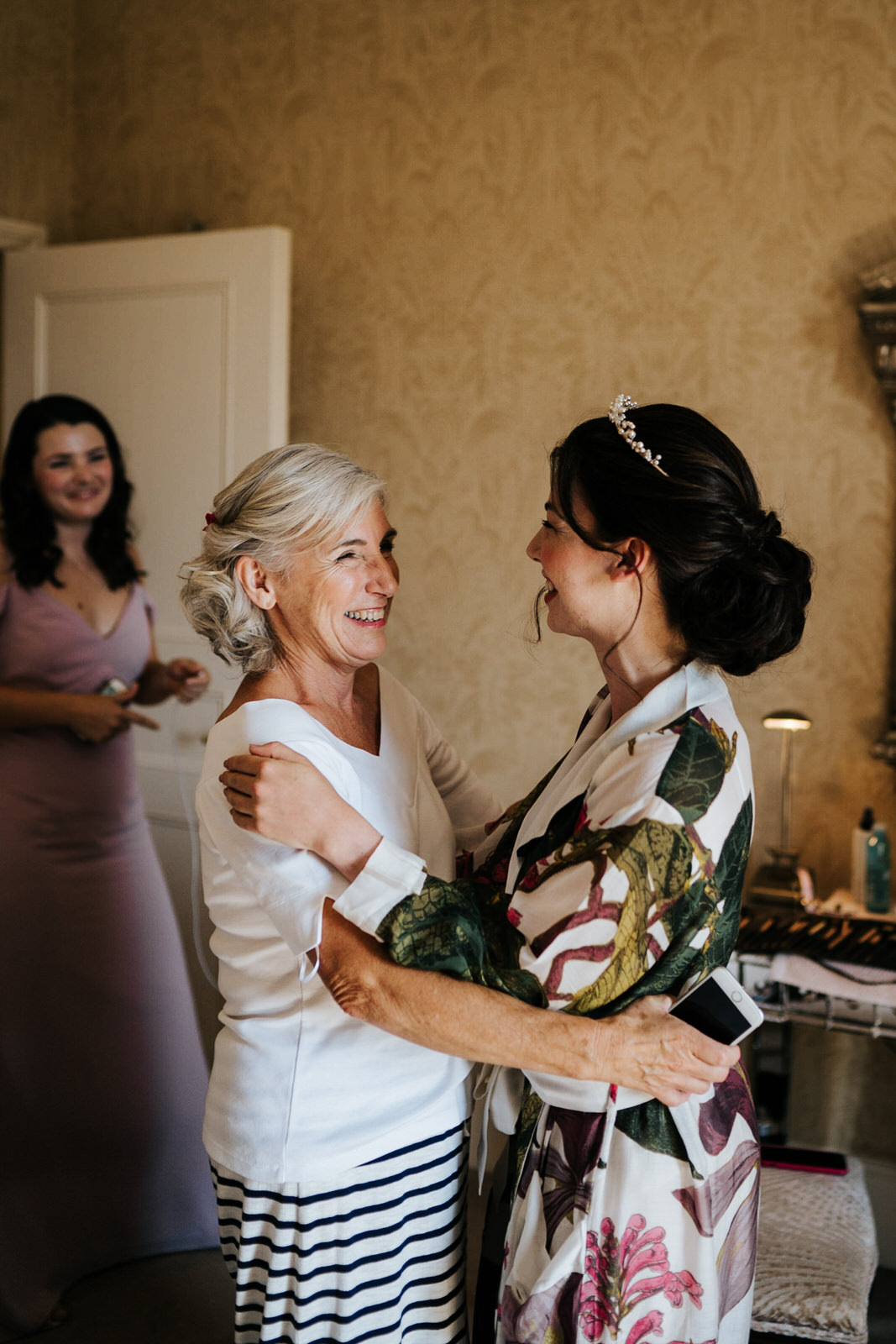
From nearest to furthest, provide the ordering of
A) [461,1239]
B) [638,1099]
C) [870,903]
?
[638,1099], [461,1239], [870,903]

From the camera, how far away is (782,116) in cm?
260

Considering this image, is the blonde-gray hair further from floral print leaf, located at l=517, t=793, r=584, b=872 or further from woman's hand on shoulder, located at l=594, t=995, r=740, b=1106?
woman's hand on shoulder, located at l=594, t=995, r=740, b=1106

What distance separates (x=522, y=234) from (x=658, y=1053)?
88.8 inches

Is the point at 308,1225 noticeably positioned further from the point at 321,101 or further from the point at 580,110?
the point at 321,101

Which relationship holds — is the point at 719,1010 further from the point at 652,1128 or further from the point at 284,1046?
the point at 284,1046

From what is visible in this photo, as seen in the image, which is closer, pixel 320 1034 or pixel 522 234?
pixel 320 1034

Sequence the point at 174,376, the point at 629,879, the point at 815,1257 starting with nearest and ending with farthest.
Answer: the point at 629,879, the point at 815,1257, the point at 174,376

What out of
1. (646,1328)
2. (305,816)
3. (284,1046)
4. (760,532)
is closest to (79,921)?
(284,1046)

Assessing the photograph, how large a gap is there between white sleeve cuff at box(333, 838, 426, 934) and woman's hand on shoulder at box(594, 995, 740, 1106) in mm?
262

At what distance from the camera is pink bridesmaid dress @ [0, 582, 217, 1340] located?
2.42m

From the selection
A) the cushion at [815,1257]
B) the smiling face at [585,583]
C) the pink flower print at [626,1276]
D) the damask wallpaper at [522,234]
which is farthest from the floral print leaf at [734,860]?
the damask wallpaper at [522,234]

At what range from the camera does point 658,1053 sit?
124 centimetres

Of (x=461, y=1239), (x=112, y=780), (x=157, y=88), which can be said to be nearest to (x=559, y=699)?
(x=112, y=780)

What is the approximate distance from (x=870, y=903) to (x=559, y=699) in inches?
35.4
